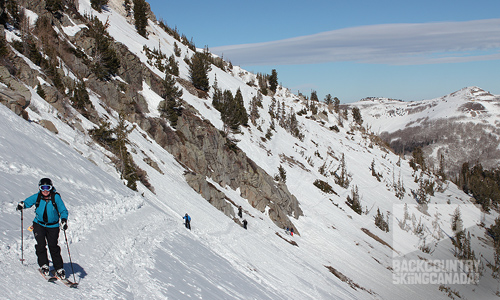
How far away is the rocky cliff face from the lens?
86.6 feet

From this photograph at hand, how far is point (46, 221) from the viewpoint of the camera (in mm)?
6344

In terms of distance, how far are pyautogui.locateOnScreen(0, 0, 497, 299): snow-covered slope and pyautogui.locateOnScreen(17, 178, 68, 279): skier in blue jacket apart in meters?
0.32

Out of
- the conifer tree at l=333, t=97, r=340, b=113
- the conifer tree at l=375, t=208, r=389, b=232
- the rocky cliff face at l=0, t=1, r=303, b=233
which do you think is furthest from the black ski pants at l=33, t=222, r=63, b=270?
A: the conifer tree at l=333, t=97, r=340, b=113

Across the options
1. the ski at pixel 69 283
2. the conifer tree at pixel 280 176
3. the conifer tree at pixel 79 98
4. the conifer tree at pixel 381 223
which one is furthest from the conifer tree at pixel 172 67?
the ski at pixel 69 283

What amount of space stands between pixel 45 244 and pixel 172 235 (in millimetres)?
7346

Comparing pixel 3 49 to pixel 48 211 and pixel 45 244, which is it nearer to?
pixel 48 211

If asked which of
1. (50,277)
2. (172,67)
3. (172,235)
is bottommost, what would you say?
(50,277)

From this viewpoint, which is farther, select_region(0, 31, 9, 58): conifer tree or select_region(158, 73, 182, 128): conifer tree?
select_region(158, 73, 182, 128): conifer tree

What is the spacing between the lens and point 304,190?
49.1m

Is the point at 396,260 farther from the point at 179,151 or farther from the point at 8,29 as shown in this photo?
the point at 8,29

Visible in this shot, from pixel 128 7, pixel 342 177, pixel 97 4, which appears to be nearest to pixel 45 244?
pixel 97 4

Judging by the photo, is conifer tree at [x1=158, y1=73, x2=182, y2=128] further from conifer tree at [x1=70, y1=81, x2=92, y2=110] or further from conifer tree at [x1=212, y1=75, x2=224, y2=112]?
conifer tree at [x1=212, y1=75, x2=224, y2=112]

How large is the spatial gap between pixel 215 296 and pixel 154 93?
36317mm

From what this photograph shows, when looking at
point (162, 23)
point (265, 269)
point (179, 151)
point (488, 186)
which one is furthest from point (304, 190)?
point (488, 186)
